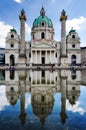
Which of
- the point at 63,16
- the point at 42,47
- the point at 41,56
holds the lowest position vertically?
the point at 41,56

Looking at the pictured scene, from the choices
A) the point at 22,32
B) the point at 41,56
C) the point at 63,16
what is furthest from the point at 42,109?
the point at 63,16

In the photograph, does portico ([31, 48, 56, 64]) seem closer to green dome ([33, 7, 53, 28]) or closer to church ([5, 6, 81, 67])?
church ([5, 6, 81, 67])

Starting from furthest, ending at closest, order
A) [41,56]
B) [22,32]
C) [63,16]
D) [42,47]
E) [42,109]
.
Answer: [63,16]
[41,56]
[42,47]
[22,32]
[42,109]

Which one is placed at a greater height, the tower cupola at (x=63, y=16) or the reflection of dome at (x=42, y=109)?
the tower cupola at (x=63, y=16)

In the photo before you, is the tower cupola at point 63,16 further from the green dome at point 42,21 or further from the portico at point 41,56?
the portico at point 41,56

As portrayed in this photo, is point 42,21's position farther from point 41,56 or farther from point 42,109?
point 42,109

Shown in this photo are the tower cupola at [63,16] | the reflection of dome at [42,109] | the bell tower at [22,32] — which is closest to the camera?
the reflection of dome at [42,109]

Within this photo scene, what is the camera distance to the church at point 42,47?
3388 inches

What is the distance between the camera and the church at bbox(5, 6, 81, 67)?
282ft

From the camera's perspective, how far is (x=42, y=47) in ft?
281

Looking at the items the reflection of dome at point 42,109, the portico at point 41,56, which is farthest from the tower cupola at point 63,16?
the reflection of dome at point 42,109

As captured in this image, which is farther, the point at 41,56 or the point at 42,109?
the point at 41,56

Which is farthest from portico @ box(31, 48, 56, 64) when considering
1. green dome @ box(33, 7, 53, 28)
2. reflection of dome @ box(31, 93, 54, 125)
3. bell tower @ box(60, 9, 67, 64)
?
reflection of dome @ box(31, 93, 54, 125)

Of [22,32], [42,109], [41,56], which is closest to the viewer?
[42,109]
